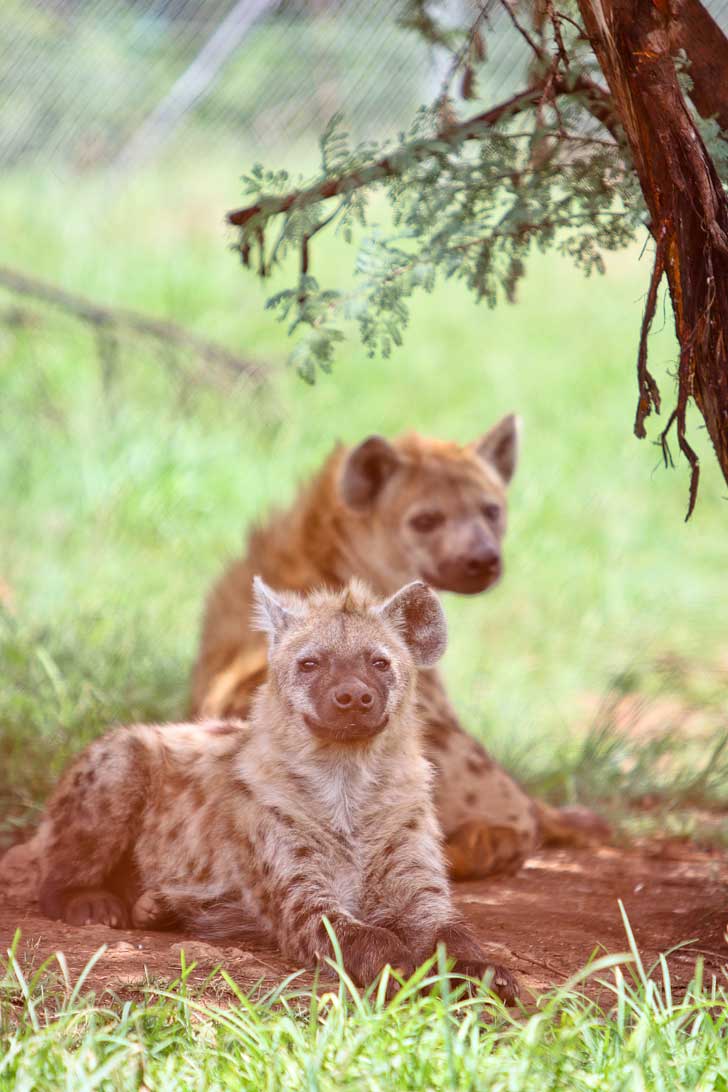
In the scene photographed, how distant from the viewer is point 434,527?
509 cm

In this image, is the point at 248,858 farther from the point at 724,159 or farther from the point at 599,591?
the point at 599,591

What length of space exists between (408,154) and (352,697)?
1.31 m

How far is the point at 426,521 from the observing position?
16.7ft

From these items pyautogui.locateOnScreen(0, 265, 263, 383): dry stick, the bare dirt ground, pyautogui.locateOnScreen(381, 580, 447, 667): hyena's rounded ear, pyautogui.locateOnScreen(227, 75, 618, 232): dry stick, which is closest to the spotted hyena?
the bare dirt ground

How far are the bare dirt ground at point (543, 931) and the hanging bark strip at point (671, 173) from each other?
3.36 ft

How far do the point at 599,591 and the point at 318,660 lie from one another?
4766 mm

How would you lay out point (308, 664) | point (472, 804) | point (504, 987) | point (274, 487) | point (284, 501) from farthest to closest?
1. point (274, 487)
2. point (284, 501)
3. point (472, 804)
4. point (308, 664)
5. point (504, 987)

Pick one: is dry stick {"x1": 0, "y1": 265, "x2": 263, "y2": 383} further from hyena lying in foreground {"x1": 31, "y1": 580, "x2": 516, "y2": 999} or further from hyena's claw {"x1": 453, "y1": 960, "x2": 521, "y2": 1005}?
hyena's claw {"x1": 453, "y1": 960, "x2": 521, "y2": 1005}

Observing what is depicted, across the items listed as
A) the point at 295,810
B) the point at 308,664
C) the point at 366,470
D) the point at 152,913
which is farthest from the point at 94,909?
the point at 366,470

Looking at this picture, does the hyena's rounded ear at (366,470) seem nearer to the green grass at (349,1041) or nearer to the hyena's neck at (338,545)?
the hyena's neck at (338,545)

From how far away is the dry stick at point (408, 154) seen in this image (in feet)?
11.3

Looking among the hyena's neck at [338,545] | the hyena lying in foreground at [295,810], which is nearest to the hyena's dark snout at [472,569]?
the hyena's neck at [338,545]

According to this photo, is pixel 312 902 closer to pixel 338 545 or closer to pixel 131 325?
pixel 338 545

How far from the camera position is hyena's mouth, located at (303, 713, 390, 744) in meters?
3.11
